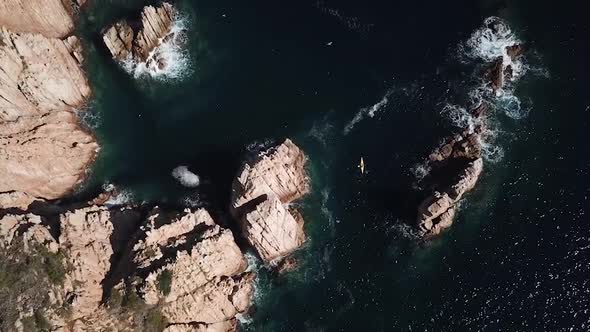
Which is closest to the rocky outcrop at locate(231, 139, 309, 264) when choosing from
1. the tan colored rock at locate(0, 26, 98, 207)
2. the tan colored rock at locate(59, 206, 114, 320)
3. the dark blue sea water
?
the dark blue sea water

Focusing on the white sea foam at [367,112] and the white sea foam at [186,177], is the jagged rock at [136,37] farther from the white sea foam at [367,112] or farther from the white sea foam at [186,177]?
the white sea foam at [367,112]

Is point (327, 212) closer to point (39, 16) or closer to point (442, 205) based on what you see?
point (442, 205)

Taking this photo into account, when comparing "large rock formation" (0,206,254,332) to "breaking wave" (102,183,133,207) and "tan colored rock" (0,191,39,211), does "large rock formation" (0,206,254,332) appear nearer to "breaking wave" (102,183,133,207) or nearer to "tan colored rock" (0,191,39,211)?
"breaking wave" (102,183,133,207)

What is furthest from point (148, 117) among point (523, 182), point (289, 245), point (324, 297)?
point (523, 182)

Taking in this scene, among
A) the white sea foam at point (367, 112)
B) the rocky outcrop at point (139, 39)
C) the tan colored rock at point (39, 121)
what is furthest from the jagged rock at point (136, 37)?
the white sea foam at point (367, 112)

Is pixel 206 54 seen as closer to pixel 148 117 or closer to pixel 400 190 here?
pixel 148 117

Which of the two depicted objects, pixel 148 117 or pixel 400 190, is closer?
pixel 400 190
